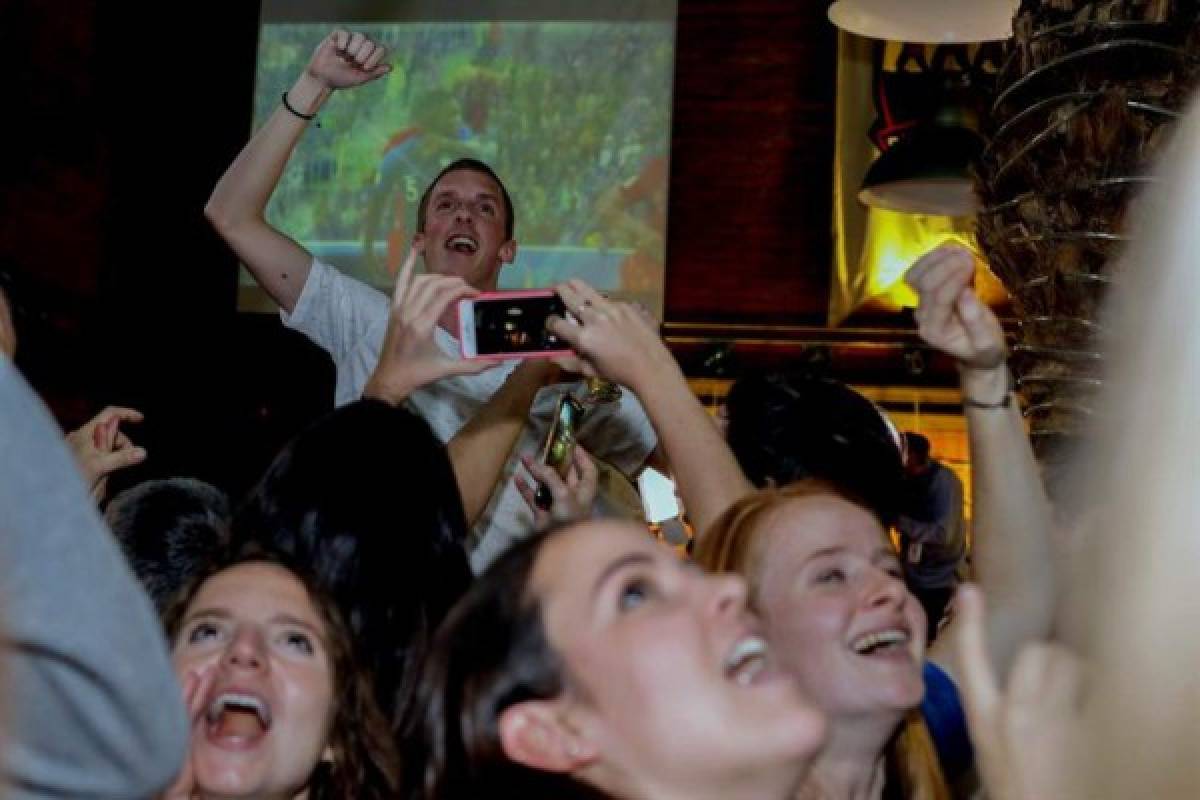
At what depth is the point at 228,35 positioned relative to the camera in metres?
7.79

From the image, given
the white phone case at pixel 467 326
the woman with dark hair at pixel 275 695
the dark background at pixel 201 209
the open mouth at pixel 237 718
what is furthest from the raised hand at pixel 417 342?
the dark background at pixel 201 209

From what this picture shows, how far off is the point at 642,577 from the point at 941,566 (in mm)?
3374

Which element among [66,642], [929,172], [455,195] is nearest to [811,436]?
[455,195]

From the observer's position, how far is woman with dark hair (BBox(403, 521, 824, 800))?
136 cm

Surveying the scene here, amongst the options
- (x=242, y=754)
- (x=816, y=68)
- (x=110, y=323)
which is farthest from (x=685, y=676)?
(x=816, y=68)

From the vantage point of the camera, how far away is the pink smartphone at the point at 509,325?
85.1 inches

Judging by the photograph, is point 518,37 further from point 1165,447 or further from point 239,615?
point 1165,447

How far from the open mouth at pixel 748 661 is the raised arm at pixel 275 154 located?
4.29 ft

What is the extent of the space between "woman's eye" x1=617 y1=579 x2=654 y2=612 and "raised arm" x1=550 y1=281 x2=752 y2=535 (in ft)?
1.54

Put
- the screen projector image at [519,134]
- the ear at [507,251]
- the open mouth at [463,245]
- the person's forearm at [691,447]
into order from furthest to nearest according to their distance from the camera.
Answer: the screen projector image at [519,134]
the ear at [507,251]
the open mouth at [463,245]
the person's forearm at [691,447]

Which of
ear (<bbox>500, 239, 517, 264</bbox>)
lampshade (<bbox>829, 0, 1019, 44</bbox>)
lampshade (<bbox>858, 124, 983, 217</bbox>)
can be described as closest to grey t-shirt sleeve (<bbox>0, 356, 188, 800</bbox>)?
ear (<bbox>500, 239, 517, 264</bbox>)

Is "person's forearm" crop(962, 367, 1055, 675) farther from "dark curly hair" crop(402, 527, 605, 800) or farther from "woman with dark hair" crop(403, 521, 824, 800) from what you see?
"dark curly hair" crop(402, 527, 605, 800)

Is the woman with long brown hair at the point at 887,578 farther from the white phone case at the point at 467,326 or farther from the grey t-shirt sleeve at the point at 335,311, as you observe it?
the grey t-shirt sleeve at the point at 335,311

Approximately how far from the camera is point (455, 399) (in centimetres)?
274
